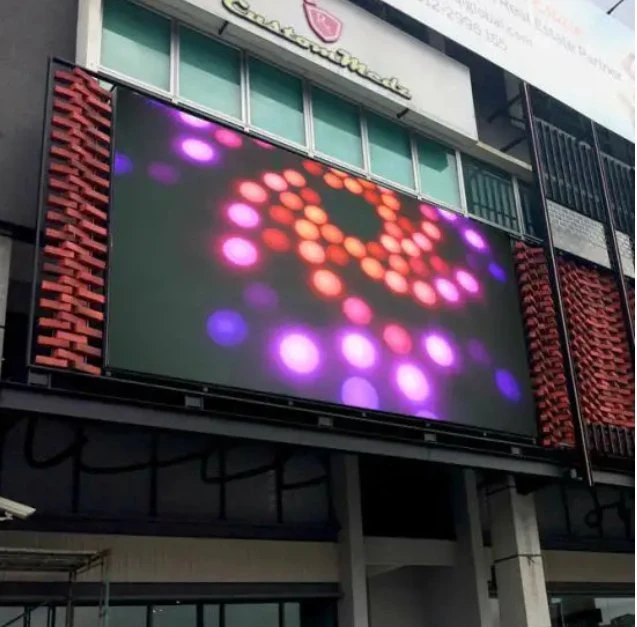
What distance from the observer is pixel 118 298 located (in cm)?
973

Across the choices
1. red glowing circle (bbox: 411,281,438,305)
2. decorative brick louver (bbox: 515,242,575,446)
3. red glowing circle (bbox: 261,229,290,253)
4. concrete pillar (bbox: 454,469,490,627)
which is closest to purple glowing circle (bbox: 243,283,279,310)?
red glowing circle (bbox: 261,229,290,253)

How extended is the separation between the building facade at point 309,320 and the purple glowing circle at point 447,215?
0.04 meters

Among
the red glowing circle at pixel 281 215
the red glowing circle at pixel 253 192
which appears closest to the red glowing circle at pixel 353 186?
the red glowing circle at pixel 281 215

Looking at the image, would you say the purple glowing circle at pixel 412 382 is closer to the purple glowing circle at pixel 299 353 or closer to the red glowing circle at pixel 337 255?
the purple glowing circle at pixel 299 353

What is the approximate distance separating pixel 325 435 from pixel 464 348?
3.53 meters

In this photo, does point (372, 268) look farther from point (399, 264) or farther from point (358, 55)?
point (358, 55)

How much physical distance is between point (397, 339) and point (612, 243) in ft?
21.3

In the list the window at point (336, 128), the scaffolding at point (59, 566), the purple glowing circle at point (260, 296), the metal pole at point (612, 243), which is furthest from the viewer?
the metal pole at point (612, 243)

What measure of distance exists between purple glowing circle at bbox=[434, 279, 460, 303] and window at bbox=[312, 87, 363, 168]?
2.57 m

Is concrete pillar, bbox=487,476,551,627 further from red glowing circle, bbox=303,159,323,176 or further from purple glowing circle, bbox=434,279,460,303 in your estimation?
red glowing circle, bbox=303,159,323,176

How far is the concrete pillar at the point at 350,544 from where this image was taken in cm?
1277

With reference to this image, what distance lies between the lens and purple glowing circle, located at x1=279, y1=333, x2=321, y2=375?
10961mm

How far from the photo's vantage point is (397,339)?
1240 cm

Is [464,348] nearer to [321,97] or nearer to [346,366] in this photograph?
[346,366]
